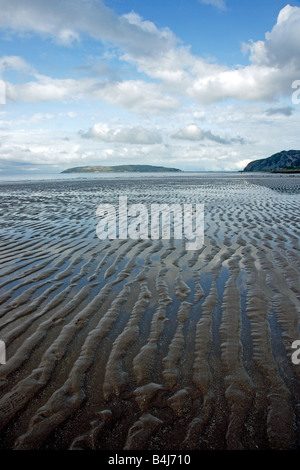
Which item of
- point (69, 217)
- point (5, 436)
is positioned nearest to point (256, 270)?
point (5, 436)

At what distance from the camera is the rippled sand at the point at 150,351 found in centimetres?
254

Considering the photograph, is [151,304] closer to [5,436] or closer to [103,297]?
[103,297]

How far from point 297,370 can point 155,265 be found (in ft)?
13.7

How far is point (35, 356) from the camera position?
3.59 metres

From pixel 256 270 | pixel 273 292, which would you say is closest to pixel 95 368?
pixel 273 292

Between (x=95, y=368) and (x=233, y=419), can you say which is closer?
(x=233, y=419)

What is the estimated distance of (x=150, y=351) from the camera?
3.65m

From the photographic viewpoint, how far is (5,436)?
2.50 metres

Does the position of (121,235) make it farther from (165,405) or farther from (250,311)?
(165,405)

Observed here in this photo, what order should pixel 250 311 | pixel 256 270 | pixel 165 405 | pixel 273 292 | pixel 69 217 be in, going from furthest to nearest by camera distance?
pixel 69 217, pixel 256 270, pixel 273 292, pixel 250 311, pixel 165 405

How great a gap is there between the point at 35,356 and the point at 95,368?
34.9 inches

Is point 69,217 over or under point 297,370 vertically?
over

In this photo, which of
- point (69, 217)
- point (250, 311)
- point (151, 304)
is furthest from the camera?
point (69, 217)

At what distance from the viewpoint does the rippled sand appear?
2.54m
